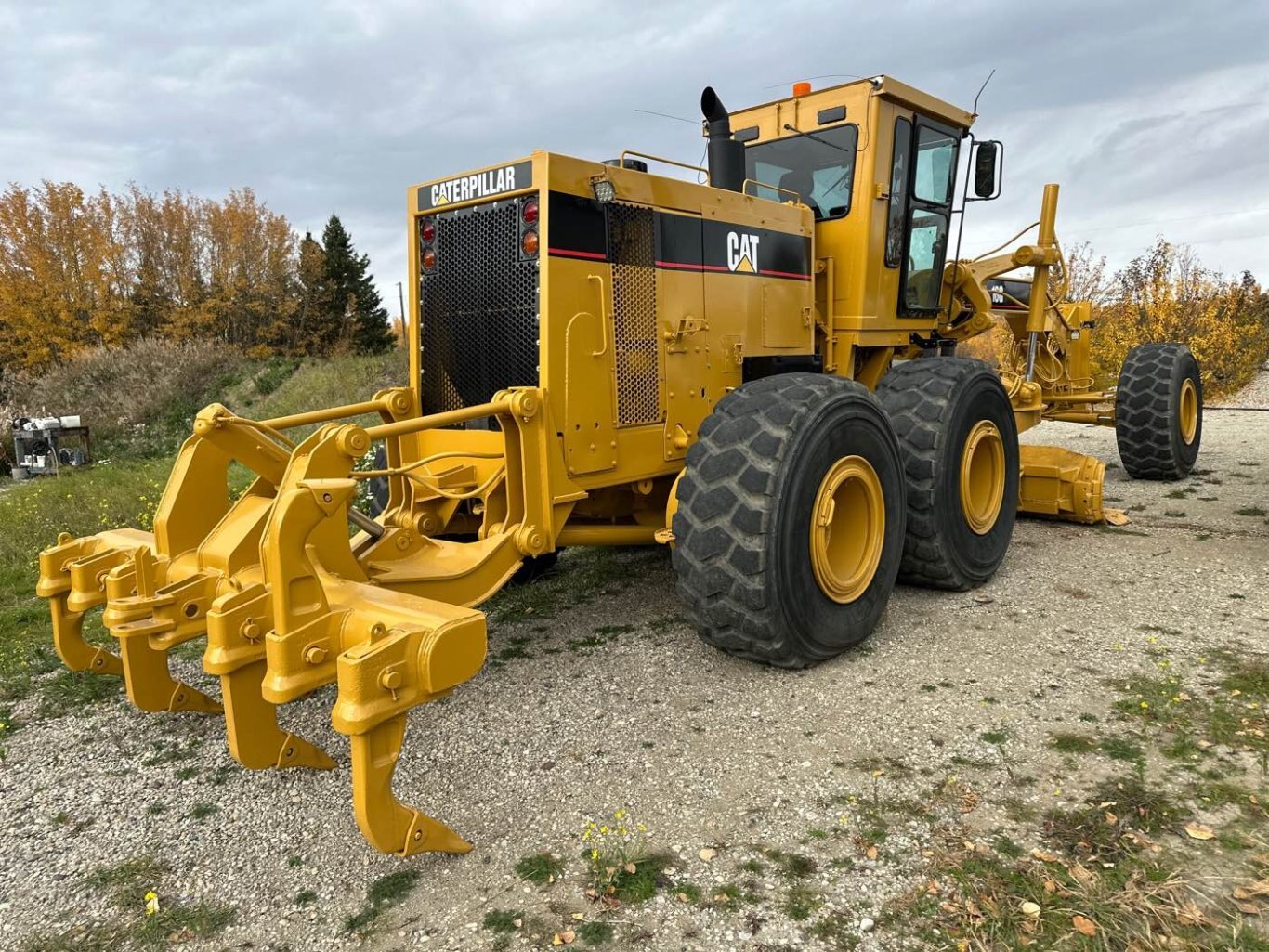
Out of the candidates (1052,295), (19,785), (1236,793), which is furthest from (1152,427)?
(19,785)

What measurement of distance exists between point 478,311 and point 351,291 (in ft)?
112

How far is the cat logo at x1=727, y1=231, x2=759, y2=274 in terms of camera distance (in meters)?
4.79

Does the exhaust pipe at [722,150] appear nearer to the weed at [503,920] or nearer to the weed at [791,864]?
the weed at [791,864]

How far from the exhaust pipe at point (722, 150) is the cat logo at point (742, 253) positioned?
307mm

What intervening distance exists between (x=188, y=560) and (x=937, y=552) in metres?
3.91

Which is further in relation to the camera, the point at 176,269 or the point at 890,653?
the point at 176,269

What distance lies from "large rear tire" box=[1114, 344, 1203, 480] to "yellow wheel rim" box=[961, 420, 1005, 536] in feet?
12.6

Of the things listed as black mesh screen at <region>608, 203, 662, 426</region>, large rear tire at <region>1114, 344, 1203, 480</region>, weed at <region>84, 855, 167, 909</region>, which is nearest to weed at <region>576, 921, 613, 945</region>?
weed at <region>84, 855, 167, 909</region>

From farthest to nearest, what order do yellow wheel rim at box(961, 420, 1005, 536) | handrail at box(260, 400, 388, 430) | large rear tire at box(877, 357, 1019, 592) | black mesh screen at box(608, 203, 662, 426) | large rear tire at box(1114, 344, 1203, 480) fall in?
large rear tire at box(1114, 344, 1203, 480)
yellow wheel rim at box(961, 420, 1005, 536)
large rear tire at box(877, 357, 1019, 592)
black mesh screen at box(608, 203, 662, 426)
handrail at box(260, 400, 388, 430)

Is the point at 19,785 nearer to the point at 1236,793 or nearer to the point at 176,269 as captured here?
the point at 1236,793

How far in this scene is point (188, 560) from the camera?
3.38 m

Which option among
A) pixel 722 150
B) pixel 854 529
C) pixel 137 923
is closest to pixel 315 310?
pixel 722 150

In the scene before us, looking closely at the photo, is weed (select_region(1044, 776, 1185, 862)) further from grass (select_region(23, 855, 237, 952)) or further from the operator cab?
the operator cab

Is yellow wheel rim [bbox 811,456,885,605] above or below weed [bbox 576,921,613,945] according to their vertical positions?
above
